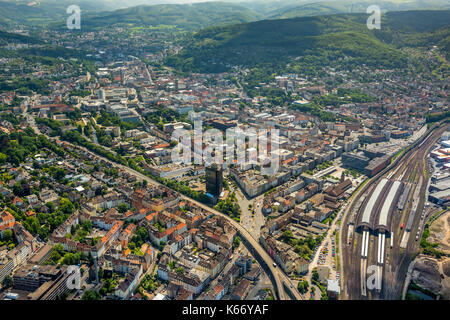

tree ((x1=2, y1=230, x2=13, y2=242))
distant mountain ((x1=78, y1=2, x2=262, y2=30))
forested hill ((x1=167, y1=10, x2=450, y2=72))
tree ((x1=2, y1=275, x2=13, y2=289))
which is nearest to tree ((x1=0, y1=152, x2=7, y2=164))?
tree ((x1=2, y1=230, x2=13, y2=242))

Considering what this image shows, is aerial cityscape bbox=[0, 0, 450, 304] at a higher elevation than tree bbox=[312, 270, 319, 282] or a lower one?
higher

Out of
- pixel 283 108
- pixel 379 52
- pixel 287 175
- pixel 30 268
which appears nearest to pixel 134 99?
pixel 283 108

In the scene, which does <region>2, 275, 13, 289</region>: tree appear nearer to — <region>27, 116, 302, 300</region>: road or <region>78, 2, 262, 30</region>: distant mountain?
<region>27, 116, 302, 300</region>: road

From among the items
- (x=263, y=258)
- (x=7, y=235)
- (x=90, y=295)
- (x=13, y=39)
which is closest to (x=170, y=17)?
(x=13, y=39)

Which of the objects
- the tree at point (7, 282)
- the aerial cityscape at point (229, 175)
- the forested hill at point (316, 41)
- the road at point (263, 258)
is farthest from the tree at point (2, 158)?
the forested hill at point (316, 41)

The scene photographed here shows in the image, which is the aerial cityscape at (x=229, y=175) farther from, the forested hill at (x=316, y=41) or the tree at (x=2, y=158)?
the forested hill at (x=316, y=41)
